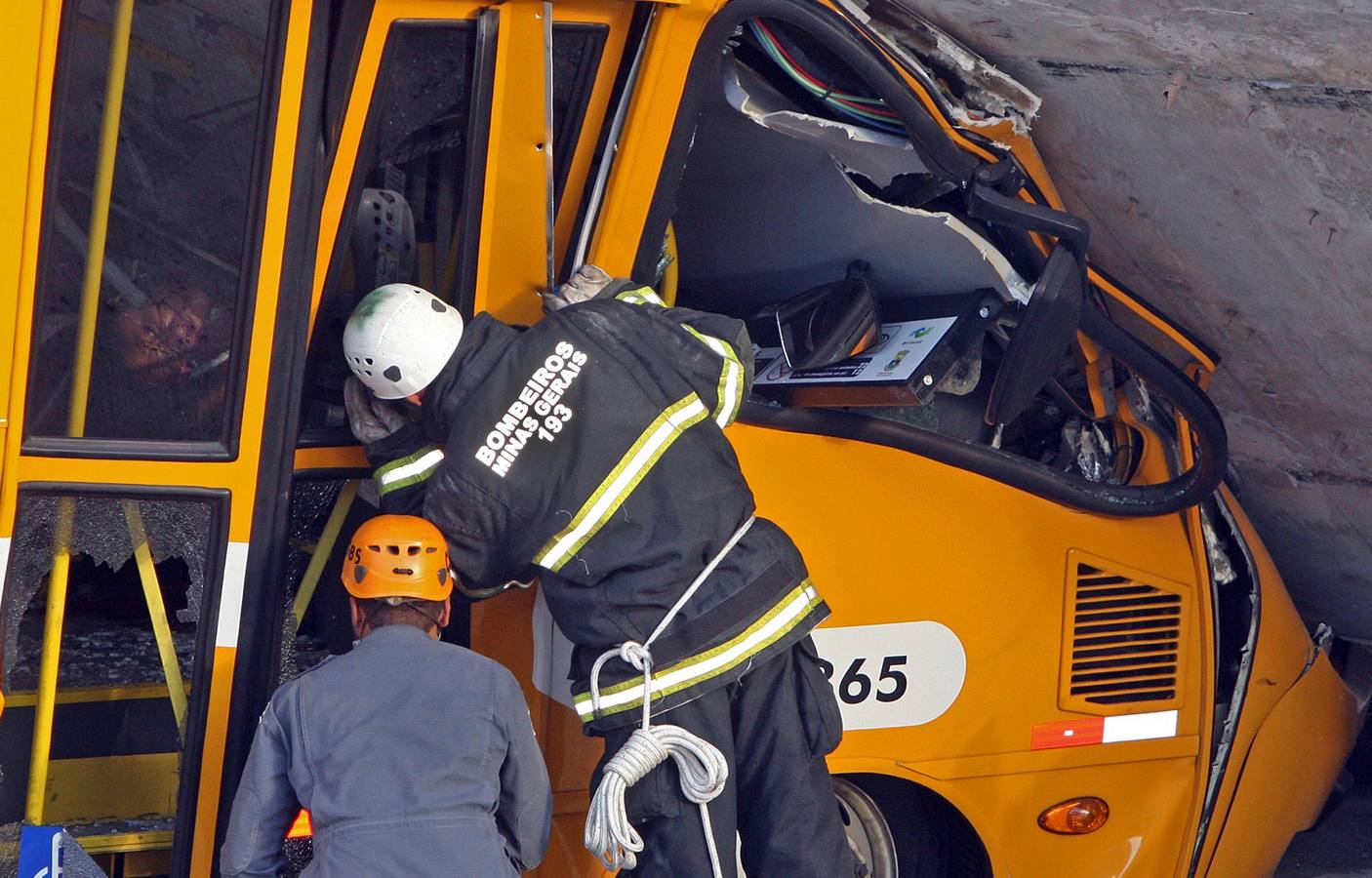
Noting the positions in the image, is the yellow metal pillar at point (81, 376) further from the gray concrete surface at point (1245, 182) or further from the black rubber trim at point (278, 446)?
the gray concrete surface at point (1245, 182)

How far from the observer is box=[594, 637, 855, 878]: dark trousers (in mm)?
2596

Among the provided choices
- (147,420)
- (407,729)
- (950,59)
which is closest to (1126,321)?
(950,59)

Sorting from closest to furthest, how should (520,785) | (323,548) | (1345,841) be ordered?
(520,785)
(323,548)
(1345,841)

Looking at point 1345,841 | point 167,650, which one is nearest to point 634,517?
point 167,650

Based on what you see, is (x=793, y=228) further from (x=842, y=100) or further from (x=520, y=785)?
(x=520, y=785)

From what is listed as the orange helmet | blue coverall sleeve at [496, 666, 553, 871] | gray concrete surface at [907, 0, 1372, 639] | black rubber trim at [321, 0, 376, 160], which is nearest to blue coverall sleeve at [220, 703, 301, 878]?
the orange helmet

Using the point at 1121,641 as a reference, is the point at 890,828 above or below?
below

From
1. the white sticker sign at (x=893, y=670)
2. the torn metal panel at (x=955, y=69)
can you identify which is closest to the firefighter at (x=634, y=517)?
the white sticker sign at (x=893, y=670)

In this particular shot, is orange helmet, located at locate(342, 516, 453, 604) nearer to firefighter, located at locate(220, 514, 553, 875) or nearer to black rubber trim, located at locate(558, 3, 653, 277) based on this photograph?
firefighter, located at locate(220, 514, 553, 875)

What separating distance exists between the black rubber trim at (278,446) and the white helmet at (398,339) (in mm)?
96

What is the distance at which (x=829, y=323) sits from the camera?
10.0 feet

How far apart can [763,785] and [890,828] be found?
615mm

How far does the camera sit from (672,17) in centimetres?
254

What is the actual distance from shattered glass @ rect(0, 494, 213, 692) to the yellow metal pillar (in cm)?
2
